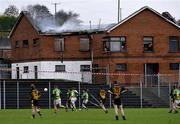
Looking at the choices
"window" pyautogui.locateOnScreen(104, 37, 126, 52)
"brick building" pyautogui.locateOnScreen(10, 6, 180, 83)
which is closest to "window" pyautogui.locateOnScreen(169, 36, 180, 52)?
"brick building" pyautogui.locateOnScreen(10, 6, 180, 83)

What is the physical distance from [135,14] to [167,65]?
672cm

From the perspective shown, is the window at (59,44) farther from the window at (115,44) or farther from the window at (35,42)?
the window at (115,44)

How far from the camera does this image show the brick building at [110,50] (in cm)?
7169

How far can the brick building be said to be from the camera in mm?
71688

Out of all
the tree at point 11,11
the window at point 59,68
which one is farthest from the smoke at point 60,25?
the tree at point 11,11

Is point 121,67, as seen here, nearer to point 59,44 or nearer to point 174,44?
point 174,44

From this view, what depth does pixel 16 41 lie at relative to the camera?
8062cm

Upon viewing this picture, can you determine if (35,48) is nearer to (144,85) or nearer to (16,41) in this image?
(16,41)

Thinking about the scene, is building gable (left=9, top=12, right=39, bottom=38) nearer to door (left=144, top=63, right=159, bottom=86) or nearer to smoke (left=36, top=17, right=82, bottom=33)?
smoke (left=36, top=17, right=82, bottom=33)

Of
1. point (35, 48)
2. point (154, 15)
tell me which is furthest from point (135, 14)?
point (35, 48)

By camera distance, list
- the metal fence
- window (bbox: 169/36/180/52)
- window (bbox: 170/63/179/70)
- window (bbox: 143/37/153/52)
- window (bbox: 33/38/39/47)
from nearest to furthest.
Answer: the metal fence, window (bbox: 143/37/153/52), window (bbox: 170/63/179/70), window (bbox: 169/36/180/52), window (bbox: 33/38/39/47)

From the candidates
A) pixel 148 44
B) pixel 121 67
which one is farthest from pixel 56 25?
pixel 148 44

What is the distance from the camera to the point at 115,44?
71938mm

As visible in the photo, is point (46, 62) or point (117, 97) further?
point (46, 62)
